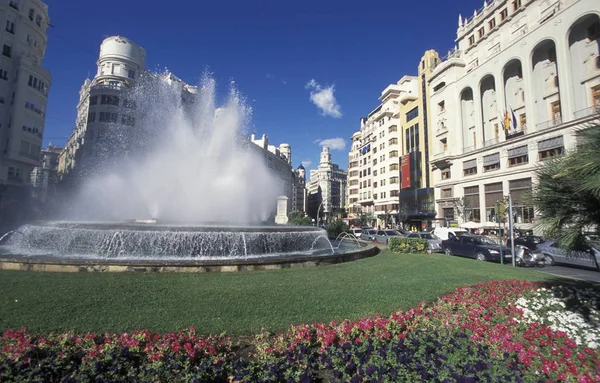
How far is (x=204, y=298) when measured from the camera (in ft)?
22.7

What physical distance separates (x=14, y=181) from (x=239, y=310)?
4777 cm

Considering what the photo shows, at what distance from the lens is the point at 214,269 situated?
32.7 ft

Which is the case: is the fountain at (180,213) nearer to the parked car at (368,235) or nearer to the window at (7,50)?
the parked car at (368,235)

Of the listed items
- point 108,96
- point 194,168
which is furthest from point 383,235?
point 108,96

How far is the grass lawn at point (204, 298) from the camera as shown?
5457mm

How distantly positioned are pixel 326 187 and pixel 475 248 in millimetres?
144277

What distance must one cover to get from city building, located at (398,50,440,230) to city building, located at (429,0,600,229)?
2.78 metres

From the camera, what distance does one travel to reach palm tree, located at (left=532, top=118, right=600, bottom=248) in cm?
427

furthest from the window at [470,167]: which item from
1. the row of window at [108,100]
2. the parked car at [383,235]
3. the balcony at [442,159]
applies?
the row of window at [108,100]

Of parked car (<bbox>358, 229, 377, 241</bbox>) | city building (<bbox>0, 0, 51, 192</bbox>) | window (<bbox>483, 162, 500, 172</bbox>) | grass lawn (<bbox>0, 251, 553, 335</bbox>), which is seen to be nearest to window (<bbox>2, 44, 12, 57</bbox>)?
city building (<bbox>0, 0, 51, 192</bbox>)

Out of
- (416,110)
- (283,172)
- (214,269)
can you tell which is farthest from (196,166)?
(283,172)

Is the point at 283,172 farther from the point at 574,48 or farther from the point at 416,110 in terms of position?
the point at 574,48

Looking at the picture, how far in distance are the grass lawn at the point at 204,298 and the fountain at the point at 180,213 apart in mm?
1332

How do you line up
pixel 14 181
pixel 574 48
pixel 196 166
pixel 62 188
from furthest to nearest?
pixel 62 188 < pixel 14 181 < pixel 574 48 < pixel 196 166
